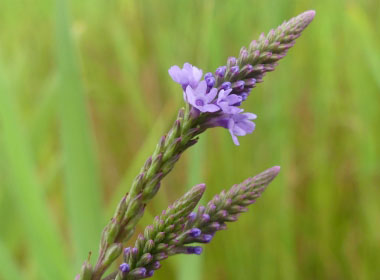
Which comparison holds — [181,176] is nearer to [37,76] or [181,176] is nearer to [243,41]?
[243,41]

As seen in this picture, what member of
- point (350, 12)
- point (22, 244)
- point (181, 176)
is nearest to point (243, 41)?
point (350, 12)

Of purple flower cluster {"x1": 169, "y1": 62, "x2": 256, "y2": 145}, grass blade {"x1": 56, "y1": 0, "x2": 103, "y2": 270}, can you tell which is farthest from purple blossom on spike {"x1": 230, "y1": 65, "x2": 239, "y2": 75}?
grass blade {"x1": 56, "y1": 0, "x2": 103, "y2": 270}

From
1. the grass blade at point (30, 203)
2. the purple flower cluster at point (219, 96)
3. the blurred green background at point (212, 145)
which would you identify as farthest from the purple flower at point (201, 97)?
the grass blade at point (30, 203)

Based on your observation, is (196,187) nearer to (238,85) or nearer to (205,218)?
(205,218)

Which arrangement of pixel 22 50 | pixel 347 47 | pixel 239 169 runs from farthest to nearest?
pixel 22 50, pixel 347 47, pixel 239 169

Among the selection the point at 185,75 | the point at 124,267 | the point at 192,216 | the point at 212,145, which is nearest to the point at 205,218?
the point at 192,216

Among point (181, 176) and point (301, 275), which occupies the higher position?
point (181, 176)

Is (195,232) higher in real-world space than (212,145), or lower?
lower
